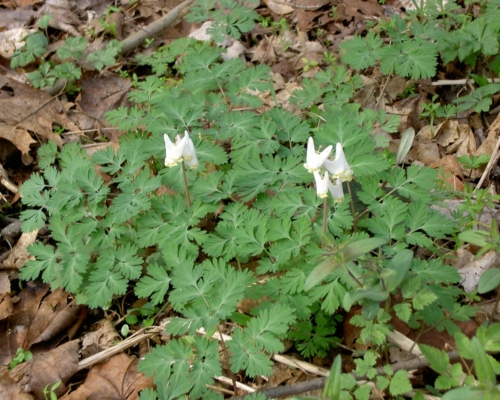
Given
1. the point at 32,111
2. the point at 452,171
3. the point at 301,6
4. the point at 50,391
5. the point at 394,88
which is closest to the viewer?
the point at 50,391

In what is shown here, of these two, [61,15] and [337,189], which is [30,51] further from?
[337,189]

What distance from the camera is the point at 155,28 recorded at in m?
6.18

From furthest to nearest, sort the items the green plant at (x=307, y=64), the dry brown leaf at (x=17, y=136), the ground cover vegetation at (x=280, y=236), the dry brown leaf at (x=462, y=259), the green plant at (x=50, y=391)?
the green plant at (x=307, y=64)
the dry brown leaf at (x=17, y=136)
the dry brown leaf at (x=462, y=259)
the green plant at (x=50, y=391)
the ground cover vegetation at (x=280, y=236)

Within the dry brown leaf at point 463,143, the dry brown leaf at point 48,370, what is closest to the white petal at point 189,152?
the dry brown leaf at point 48,370

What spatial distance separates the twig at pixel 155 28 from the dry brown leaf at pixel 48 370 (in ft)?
12.6

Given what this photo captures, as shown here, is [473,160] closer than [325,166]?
No

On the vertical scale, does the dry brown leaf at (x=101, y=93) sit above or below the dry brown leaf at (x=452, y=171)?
above

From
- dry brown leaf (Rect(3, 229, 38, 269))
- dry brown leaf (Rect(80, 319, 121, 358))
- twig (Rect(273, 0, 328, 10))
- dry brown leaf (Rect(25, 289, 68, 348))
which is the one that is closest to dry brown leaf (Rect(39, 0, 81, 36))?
twig (Rect(273, 0, 328, 10))

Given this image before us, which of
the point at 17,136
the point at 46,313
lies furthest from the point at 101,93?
the point at 46,313

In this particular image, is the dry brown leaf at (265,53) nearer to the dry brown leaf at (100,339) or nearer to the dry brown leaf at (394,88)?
the dry brown leaf at (394,88)

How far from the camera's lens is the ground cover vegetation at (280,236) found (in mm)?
2670

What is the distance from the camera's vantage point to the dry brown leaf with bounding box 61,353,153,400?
337 centimetres

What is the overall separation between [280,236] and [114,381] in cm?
162

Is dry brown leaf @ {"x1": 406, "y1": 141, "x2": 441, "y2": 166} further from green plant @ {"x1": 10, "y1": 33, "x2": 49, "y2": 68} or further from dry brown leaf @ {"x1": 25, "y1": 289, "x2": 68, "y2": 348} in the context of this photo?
green plant @ {"x1": 10, "y1": 33, "x2": 49, "y2": 68}
